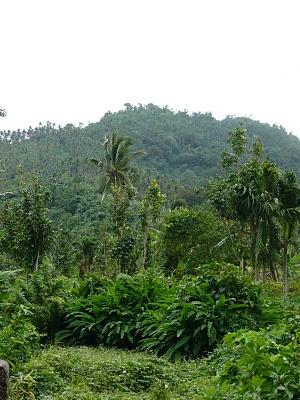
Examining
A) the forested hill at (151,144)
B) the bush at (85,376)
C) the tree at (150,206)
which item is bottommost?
the bush at (85,376)

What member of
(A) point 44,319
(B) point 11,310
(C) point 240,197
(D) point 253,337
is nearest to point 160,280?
(A) point 44,319

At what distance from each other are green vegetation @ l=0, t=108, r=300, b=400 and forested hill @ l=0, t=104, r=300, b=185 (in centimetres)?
2369

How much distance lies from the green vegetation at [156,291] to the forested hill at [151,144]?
23694mm

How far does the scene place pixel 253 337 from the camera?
16.9 feet

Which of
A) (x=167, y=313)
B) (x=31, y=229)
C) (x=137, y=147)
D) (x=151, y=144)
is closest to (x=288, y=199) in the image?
(x=31, y=229)

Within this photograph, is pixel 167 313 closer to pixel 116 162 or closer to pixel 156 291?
pixel 156 291

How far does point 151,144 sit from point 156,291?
7943 centimetres

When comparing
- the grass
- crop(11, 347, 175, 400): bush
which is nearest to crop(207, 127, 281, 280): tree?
the grass

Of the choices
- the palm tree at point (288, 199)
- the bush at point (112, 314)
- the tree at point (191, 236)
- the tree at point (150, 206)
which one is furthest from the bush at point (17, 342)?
the tree at point (150, 206)

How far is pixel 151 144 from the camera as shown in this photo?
8988 cm

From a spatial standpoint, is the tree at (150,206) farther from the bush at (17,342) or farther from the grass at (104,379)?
the grass at (104,379)

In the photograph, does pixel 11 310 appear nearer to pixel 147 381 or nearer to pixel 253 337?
pixel 147 381

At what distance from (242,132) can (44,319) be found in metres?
16.4

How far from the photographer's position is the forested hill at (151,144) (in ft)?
241
